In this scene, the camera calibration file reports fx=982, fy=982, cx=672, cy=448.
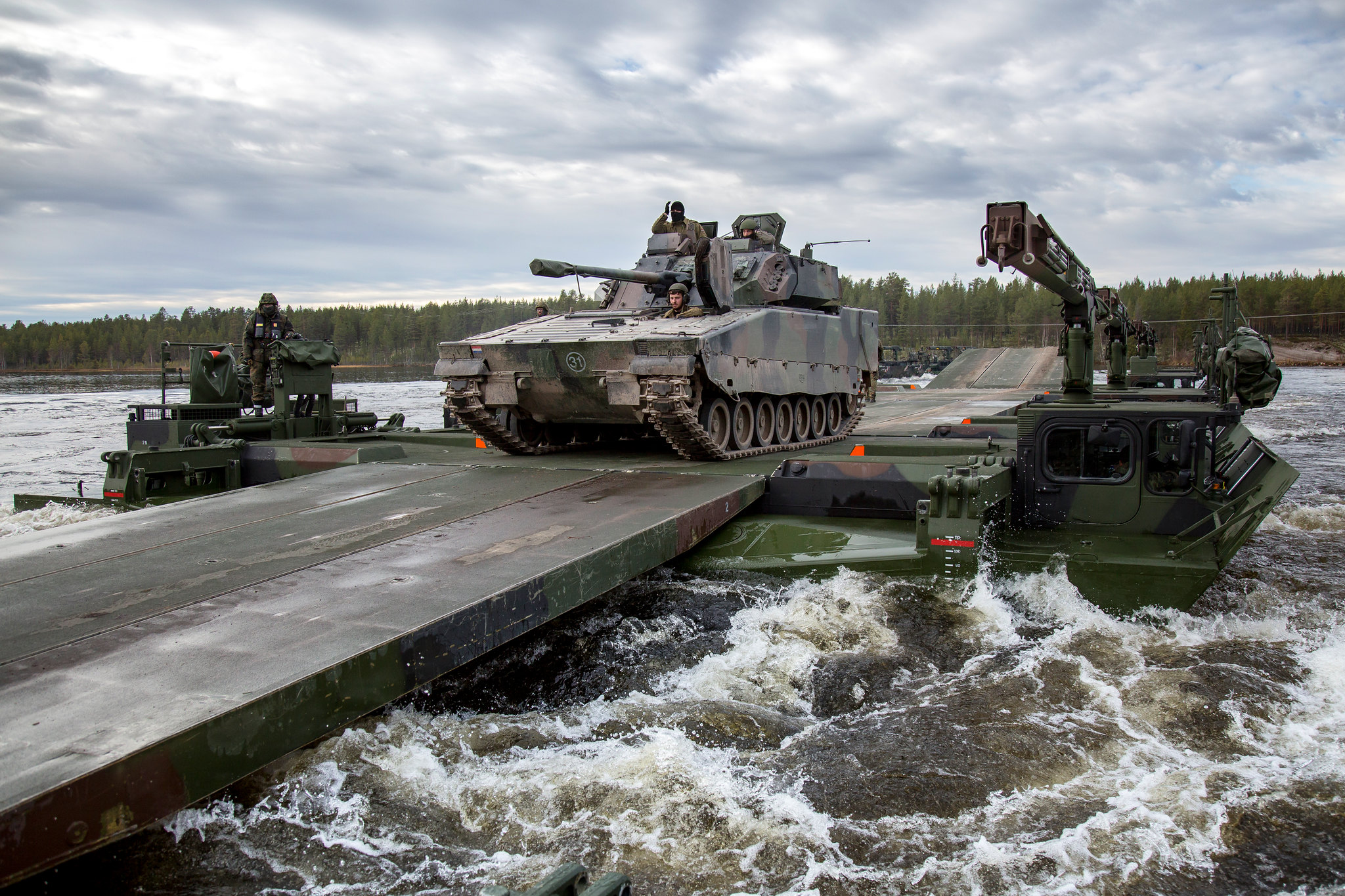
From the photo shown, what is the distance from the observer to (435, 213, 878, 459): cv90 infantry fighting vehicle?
10.2m

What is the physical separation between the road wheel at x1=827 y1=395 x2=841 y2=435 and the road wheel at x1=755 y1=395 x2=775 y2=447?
1.89 metres

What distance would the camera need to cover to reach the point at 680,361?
9.88 meters

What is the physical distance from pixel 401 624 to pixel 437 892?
1313mm

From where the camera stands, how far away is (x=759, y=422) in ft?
39.2

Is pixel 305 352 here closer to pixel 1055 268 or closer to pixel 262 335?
pixel 262 335

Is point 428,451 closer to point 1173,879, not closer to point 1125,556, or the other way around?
point 1125,556

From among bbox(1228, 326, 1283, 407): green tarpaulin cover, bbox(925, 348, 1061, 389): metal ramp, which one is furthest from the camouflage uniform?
bbox(925, 348, 1061, 389): metal ramp

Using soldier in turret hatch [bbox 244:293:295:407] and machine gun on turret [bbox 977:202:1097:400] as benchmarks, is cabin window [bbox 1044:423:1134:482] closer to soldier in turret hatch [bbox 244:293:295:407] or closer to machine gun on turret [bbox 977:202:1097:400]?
machine gun on turret [bbox 977:202:1097:400]

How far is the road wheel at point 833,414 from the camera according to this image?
1404cm

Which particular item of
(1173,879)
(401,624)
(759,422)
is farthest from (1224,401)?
(401,624)

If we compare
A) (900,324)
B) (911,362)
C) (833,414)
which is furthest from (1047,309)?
(833,414)

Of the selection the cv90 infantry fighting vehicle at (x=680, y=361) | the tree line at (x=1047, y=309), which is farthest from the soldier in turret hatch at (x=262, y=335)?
the tree line at (x=1047, y=309)

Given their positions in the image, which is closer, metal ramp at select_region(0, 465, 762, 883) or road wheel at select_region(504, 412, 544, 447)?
metal ramp at select_region(0, 465, 762, 883)

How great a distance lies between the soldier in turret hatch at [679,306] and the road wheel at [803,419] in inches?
87.3
